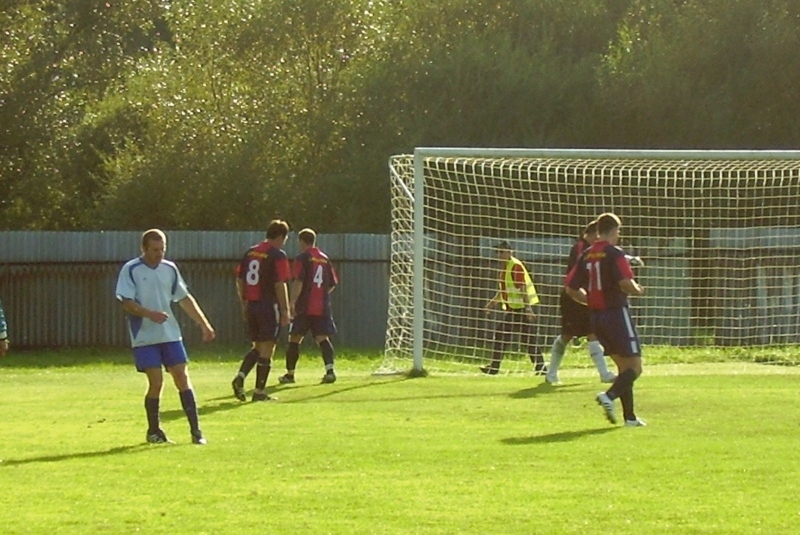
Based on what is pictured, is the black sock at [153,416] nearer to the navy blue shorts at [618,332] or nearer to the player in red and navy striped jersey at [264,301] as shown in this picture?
the player in red and navy striped jersey at [264,301]

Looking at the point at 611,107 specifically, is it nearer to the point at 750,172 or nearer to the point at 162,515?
the point at 750,172

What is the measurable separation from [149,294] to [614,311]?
13.0 feet

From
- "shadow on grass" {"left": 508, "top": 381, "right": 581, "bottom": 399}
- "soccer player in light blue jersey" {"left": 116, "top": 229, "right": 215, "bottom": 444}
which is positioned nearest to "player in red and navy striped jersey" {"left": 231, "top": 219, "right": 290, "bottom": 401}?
"shadow on grass" {"left": 508, "top": 381, "right": 581, "bottom": 399}

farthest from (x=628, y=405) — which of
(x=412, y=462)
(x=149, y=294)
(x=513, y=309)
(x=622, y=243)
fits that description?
(x=622, y=243)

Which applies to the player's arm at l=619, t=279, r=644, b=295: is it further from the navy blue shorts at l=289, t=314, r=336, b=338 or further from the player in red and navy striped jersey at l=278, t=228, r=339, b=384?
the navy blue shorts at l=289, t=314, r=336, b=338

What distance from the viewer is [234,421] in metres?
13.8

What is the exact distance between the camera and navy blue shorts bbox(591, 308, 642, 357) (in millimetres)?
13102

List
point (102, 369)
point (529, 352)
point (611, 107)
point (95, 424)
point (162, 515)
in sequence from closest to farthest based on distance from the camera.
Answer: point (162, 515)
point (95, 424)
point (529, 352)
point (102, 369)
point (611, 107)

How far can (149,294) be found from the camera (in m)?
12.0

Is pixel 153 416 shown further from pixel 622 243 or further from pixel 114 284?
pixel 114 284

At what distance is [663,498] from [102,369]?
15.2m

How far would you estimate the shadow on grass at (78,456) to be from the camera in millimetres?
11078

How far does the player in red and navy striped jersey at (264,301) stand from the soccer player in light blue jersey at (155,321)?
11.4ft

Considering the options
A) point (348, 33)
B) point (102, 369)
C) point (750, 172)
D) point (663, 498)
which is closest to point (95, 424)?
point (663, 498)
